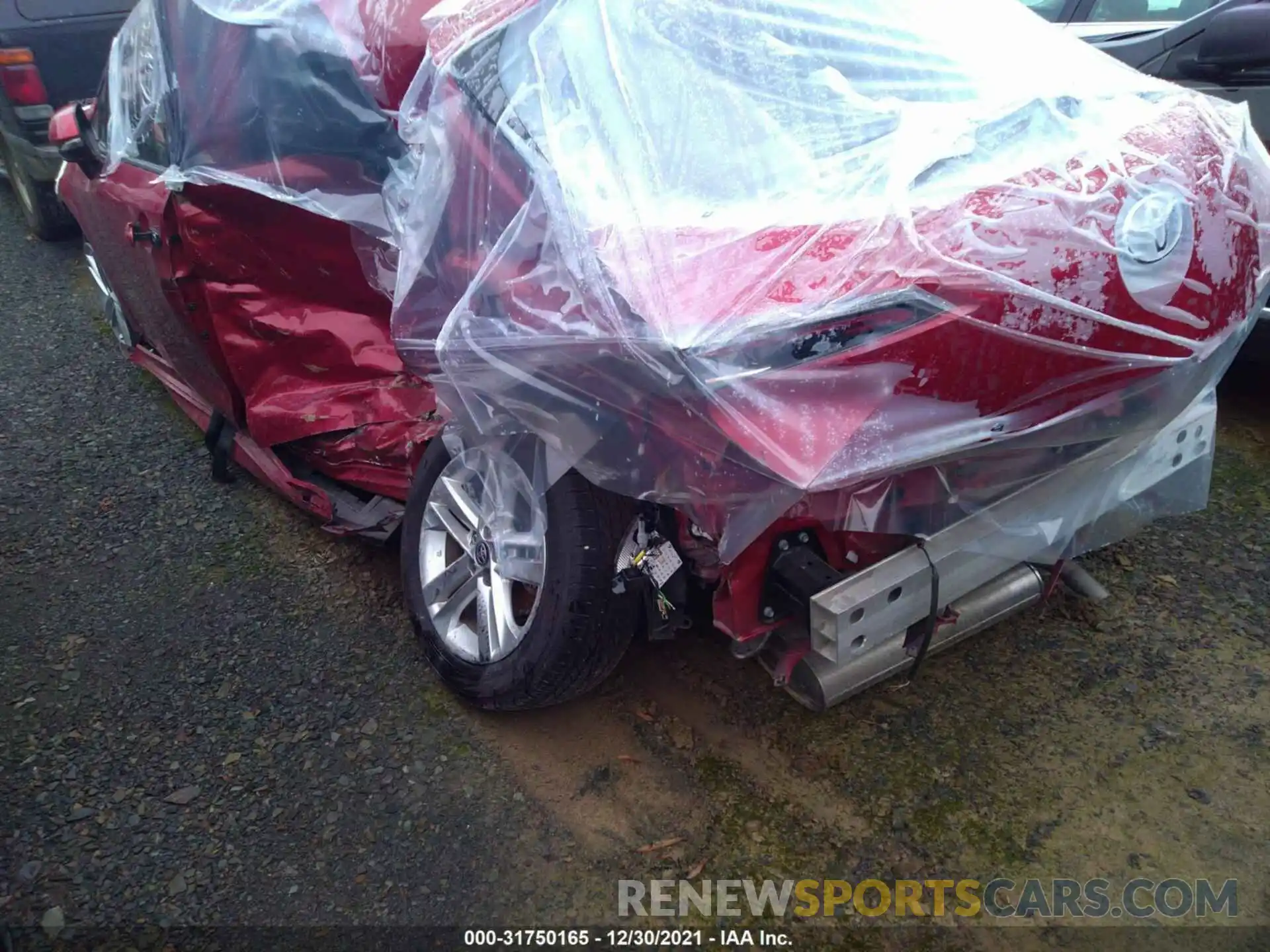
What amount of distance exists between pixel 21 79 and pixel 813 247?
565cm

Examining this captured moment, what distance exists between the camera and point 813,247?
171 cm

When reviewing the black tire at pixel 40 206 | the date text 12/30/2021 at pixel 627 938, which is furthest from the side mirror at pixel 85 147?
the date text 12/30/2021 at pixel 627 938

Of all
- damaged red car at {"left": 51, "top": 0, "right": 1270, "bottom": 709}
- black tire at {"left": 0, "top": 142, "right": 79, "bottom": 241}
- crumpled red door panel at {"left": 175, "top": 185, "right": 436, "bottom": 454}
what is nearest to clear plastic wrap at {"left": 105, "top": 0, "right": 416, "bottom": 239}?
damaged red car at {"left": 51, "top": 0, "right": 1270, "bottom": 709}

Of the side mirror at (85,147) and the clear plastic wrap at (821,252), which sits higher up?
the clear plastic wrap at (821,252)

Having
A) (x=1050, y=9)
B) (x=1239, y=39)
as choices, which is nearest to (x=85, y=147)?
(x=1050, y=9)

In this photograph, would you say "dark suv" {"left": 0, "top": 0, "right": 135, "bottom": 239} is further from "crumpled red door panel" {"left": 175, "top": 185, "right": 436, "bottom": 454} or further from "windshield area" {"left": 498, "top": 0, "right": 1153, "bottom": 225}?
"windshield area" {"left": 498, "top": 0, "right": 1153, "bottom": 225}

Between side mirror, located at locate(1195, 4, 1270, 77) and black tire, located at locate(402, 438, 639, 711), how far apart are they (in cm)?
225

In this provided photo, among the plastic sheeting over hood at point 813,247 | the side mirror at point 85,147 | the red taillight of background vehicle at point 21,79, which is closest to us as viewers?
the plastic sheeting over hood at point 813,247

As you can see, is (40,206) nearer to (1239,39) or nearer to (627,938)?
(627,938)

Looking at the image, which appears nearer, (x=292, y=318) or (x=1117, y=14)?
(x=292, y=318)

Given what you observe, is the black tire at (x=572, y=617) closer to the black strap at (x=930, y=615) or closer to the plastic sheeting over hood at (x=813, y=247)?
the plastic sheeting over hood at (x=813, y=247)

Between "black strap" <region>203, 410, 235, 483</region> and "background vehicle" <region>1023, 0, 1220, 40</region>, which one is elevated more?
"background vehicle" <region>1023, 0, 1220, 40</region>

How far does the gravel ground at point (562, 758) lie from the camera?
78.4 inches

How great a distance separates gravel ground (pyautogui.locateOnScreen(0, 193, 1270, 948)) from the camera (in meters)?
1.99
